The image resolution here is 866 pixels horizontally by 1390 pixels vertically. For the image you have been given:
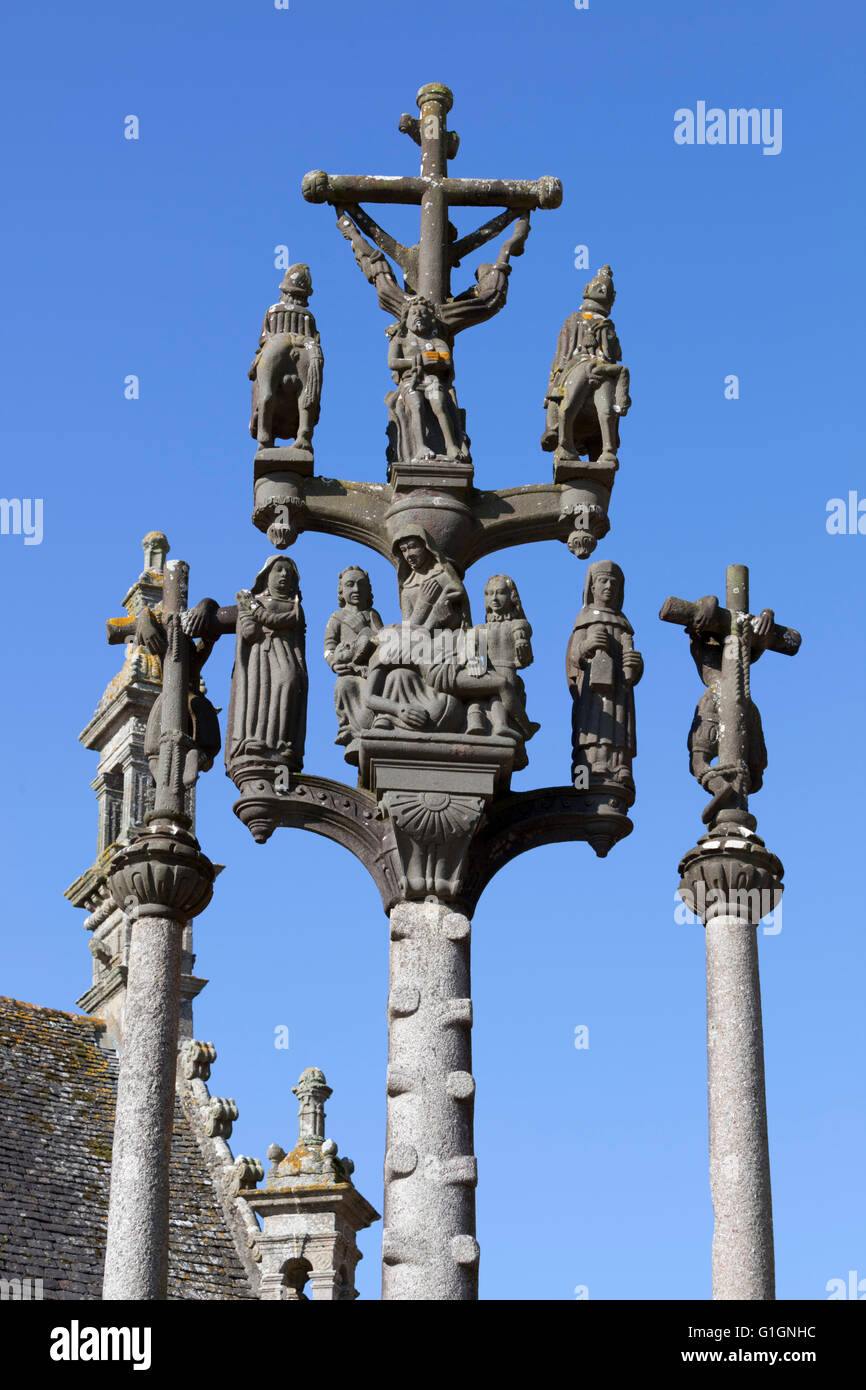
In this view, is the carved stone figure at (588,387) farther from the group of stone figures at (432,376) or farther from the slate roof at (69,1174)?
the slate roof at (69,1174)

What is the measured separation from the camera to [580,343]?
61.7 ft

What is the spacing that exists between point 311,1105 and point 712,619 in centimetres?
1207

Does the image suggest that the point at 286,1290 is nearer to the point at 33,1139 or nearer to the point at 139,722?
the point at 33,1139

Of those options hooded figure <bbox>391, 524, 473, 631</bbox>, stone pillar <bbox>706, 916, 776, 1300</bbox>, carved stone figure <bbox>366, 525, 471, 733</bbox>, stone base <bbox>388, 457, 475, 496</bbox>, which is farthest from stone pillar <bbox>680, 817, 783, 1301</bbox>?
stone base <bbox>388, 457, 475, 496</bbox>

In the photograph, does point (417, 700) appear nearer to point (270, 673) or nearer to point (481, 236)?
point (270, 673)

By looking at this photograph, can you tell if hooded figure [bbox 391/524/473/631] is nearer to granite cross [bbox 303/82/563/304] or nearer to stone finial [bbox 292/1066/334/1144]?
granite cross [bbox 303/82/563/304]

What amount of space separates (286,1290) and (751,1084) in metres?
12.8

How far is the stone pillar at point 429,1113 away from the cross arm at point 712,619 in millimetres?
2284

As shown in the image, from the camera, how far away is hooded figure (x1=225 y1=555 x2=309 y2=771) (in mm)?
17562

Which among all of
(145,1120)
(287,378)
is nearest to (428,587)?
(287,378)

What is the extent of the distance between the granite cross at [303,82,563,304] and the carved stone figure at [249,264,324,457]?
0.81 metres

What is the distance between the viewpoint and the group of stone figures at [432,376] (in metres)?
18.4
